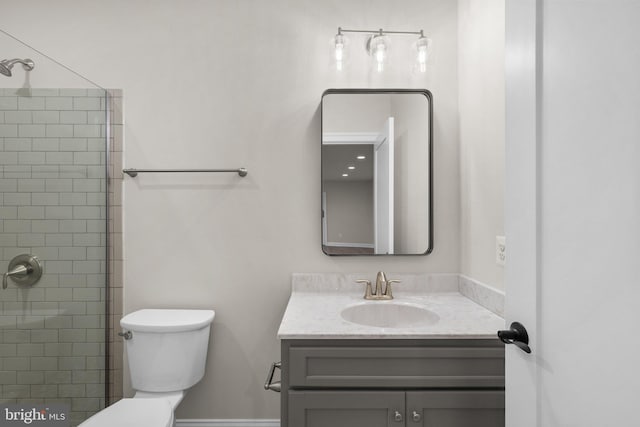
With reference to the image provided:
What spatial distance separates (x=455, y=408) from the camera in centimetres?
118

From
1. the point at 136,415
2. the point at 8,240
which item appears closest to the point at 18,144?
the point at 8,240

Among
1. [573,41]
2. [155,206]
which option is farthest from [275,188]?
[573,41]

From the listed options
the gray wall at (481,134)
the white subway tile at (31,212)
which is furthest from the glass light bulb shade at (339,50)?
the white subway tile at (31,212)

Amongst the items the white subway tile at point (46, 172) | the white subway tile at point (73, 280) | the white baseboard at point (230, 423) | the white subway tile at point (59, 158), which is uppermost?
the white subway tile at point (59, 158)

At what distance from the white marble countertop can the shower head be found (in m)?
1.40

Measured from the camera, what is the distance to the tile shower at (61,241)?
4.55ft

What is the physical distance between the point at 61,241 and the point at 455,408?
173cm

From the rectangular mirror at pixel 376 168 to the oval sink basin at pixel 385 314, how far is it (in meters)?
0.28

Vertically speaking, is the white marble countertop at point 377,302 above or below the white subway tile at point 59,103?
below

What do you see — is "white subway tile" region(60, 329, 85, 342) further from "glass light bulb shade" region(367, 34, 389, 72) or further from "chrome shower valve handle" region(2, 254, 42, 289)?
"glass light bulb shade" region(367, 34, 389, 72)

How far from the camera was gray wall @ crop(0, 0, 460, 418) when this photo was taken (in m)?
1.81

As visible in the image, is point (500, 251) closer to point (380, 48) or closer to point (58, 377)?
point (380, 48)

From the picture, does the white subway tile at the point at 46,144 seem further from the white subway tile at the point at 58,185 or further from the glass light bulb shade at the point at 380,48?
the glass light bulb shade at the point at 380,48

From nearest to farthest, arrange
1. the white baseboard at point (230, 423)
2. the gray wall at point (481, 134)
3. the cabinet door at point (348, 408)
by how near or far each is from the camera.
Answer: the cabinet door at point (348, 408), the gray wall at point (481, 134), the white baseboard at point (230, 423)
